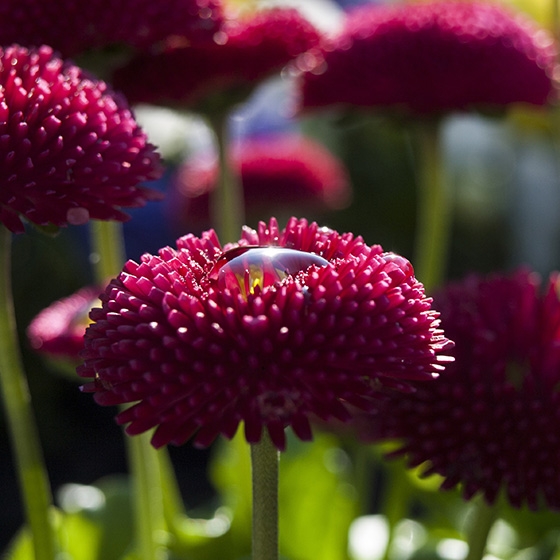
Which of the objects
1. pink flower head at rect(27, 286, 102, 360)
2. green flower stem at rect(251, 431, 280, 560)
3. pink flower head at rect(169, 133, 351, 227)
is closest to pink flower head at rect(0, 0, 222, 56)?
pink flower head at rect(27, 286, 102, 360)

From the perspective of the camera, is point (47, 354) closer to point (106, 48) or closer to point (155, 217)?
point (106, 48)

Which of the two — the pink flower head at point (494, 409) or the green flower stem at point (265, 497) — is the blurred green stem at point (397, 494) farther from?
the green flower stem at point (265, 497)

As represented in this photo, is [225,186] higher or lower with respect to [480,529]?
higher

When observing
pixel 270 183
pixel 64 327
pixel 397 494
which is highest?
pixel 64 327

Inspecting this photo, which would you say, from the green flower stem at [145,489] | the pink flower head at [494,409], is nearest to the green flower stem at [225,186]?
the green flower stem at [145,489]

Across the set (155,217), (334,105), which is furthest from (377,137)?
(334,105)

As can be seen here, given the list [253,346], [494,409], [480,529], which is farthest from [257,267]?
[480,529]

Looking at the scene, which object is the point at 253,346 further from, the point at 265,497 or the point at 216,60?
the point at 216,60
